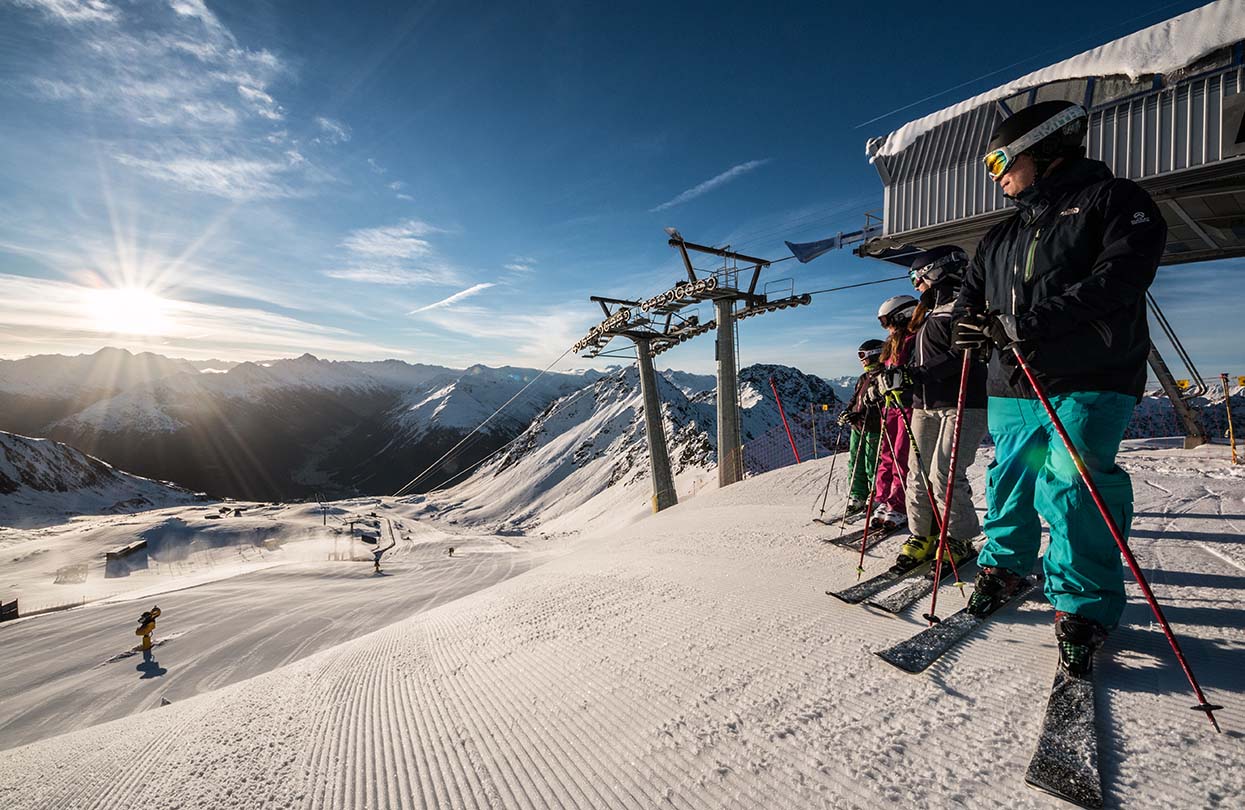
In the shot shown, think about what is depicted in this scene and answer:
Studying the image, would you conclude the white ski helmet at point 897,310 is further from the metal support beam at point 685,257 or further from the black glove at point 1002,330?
the metal support beam at point 685,257

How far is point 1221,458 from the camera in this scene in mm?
8086

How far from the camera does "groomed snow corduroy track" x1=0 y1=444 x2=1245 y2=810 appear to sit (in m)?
1.60

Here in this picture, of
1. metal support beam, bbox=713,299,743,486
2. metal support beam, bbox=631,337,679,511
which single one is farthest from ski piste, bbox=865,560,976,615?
metal support beam, bbox=631,337,679,511

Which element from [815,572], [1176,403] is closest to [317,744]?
[815,572]

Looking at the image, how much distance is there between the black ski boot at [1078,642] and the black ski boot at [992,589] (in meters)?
0.51

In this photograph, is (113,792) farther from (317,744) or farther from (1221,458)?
(1221,458)

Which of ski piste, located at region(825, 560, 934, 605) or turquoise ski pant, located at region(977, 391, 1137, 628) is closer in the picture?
turquoise ski pant, located at region(977, 391, 1137, 628)

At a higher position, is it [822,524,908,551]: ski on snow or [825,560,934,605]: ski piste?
[825,560,934,605]: ski piste

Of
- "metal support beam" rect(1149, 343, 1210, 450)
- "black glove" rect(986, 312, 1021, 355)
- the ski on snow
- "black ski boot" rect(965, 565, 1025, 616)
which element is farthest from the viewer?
"metal support beam" rect(1149, 343, 1210, 450)

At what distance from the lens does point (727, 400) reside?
14.3 metres

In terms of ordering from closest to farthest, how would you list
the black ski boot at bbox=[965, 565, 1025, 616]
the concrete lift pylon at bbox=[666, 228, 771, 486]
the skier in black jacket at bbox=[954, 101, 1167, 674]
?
the skier in black jacket at bbox=[954, 101, 1167, 674] → the black ski boot at bbox=[965, 565, 1025, 616] → the concrete lift pylon at bbox=[666, 228, 771, 486]

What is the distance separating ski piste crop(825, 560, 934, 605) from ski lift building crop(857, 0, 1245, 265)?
240 inches

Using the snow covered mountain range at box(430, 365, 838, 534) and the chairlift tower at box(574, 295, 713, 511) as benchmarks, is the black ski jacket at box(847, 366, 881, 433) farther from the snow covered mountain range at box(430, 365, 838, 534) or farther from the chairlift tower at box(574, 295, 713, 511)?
the snow covered mountain range at box(430, 365, 838, 534)

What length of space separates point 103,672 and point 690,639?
972cm
